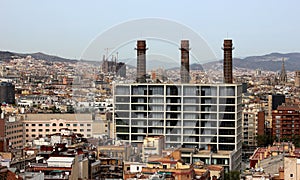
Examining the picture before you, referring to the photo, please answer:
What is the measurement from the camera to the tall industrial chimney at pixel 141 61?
1155 cm

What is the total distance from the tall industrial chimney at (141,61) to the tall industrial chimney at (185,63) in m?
0.64

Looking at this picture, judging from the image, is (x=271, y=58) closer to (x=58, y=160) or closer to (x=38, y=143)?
(x=38, y=143)

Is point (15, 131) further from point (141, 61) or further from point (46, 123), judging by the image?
point (141, 61)

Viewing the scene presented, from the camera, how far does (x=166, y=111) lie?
10766 millimetres

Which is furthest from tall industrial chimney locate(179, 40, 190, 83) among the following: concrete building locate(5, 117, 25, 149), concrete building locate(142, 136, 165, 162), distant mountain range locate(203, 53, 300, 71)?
distant mountain range locate(203, 53, 300, 71)

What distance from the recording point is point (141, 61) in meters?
11.9

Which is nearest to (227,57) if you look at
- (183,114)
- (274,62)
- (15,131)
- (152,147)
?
(183,114)

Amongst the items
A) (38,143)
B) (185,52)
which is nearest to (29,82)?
(185,52)

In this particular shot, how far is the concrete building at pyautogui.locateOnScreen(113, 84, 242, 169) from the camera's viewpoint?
418 inches

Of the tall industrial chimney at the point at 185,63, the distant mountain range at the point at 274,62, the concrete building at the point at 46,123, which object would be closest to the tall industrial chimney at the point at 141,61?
the tall industrial chimney at the point at 185,63

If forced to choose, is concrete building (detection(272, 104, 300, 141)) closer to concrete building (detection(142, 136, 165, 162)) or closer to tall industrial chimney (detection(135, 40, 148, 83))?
tall industrial chimney (detection(135, 40, 148, 83))

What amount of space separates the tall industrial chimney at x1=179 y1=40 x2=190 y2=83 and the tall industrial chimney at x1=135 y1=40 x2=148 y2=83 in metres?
0.64

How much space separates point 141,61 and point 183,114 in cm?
159

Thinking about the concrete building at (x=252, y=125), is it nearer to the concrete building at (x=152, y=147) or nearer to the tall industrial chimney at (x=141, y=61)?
the tall industrial chimney at (x=141, y=61)
